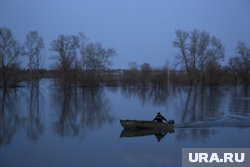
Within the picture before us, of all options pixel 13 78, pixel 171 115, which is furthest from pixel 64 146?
pixel 13 78

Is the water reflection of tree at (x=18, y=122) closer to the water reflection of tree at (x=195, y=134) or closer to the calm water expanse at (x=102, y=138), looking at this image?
the calm water expanse at (x=102, y=138)

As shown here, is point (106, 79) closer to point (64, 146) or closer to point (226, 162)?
point (64, 146)

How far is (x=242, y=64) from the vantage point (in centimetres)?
9269

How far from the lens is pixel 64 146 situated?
19938 millimetres

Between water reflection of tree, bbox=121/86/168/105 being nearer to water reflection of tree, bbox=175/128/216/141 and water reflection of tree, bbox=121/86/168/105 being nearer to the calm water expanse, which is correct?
the calm water expanse

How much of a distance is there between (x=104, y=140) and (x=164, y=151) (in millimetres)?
4113

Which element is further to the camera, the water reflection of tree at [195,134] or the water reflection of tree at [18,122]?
the water reflection of tree at [18,122]

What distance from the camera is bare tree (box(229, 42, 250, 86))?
298 feet

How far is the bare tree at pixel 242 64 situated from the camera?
298ft

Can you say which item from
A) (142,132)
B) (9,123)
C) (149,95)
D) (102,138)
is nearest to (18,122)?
(9,123)

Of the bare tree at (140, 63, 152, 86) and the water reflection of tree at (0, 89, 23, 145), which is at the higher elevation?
the bare tree at (140, 63, 152, 86)

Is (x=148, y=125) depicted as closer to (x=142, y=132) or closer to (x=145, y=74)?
(x=142, y=132)

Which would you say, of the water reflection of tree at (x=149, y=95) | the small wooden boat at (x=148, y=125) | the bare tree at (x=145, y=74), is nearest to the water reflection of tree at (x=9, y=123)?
the small wooden boat at (x=148, y=125)

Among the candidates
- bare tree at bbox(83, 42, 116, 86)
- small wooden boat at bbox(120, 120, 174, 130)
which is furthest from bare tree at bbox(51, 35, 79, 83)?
small wooden boat at bbox(120, 120, 174, 130)
